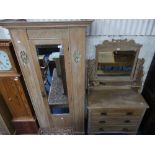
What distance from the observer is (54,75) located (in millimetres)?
1850

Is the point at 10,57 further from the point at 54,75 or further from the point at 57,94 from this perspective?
the point at 57,94

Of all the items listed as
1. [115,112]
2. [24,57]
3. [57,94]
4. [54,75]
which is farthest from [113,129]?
[24,57]

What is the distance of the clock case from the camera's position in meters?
1.65

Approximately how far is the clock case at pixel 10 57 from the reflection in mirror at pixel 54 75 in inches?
12.2

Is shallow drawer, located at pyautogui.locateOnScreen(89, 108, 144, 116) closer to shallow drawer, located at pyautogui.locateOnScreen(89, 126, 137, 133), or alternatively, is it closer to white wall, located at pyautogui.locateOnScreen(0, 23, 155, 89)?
shallow drawer, located at pyautogui.locateOnScreen(89, 126, 137, 133)

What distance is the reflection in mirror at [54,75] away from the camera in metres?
1.62

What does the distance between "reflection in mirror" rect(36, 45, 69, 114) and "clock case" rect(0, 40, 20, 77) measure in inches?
12.2

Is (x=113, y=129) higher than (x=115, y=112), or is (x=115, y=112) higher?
(x=115, y=112)

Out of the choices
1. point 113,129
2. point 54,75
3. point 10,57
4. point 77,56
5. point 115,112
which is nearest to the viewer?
point 77,56

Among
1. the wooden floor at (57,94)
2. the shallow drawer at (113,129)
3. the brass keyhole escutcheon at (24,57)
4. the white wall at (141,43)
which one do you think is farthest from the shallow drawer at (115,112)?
→ the brass keyhole escutcheon at (24,57)

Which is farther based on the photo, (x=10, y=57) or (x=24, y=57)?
(x=10, y=57)

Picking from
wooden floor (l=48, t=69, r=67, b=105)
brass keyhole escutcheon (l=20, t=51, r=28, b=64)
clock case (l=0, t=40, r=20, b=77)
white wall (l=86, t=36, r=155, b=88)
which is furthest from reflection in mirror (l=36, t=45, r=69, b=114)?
white wall (l=86, t=36, r=155, b=88)

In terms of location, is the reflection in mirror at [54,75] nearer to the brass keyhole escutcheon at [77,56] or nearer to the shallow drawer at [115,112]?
the brass keyhole escutcheon at [77,56]

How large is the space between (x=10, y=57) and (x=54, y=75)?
1.65 ft
